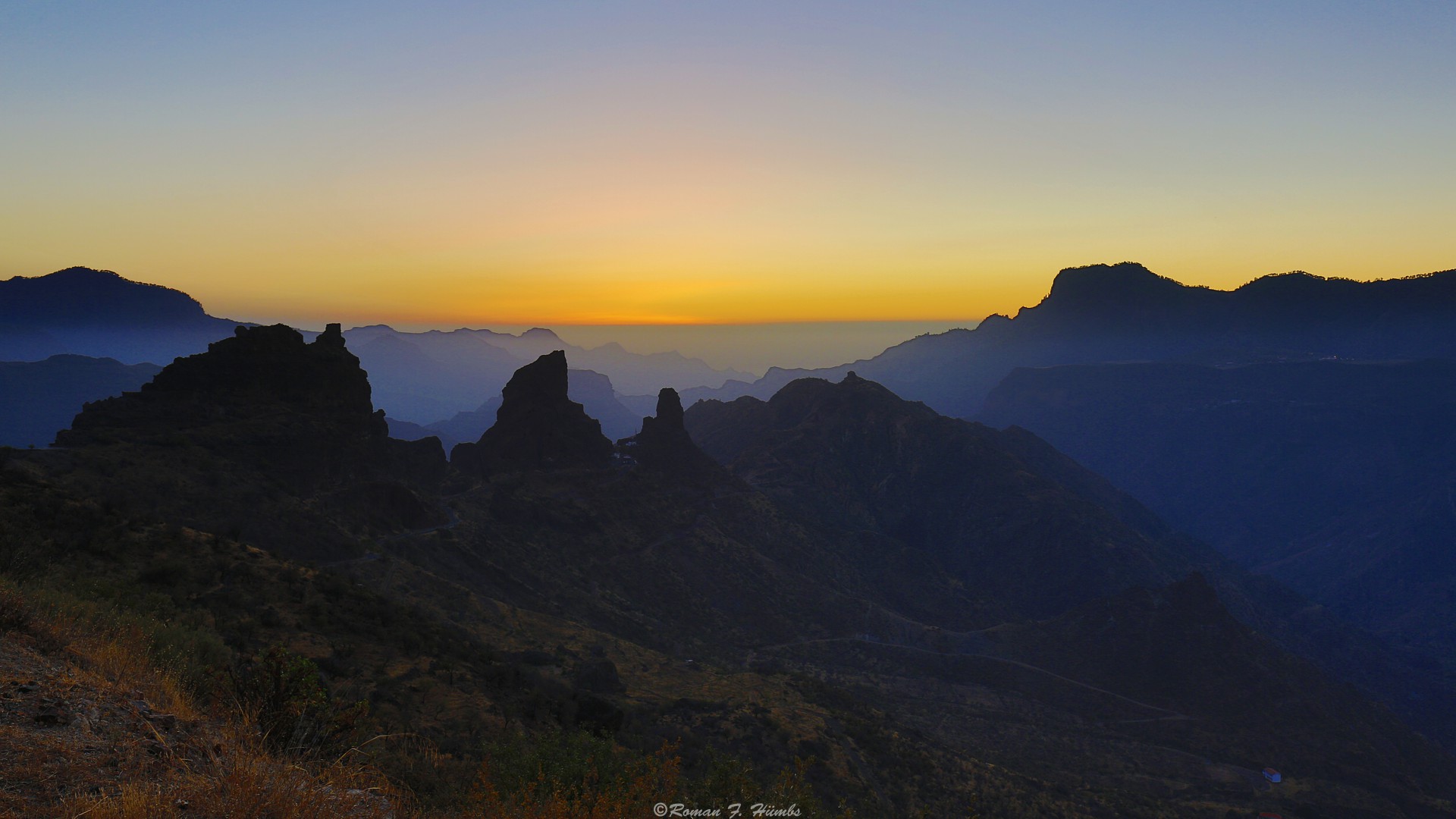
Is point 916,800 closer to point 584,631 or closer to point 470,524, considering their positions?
point 584,631

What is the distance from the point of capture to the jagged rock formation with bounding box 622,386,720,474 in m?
103

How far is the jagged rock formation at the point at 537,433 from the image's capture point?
295 feet

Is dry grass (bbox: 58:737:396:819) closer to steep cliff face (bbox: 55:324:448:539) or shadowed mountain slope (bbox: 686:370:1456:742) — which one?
steep cliff face (bbox: 55:324:448:539)

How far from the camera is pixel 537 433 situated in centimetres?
9175

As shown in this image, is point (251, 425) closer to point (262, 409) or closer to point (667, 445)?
point (262, 409)

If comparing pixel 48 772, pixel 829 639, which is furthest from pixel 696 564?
pixel 48 772

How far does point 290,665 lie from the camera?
11195 mm

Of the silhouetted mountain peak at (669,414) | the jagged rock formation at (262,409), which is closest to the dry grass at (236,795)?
the jagged rock formation at (262,409)

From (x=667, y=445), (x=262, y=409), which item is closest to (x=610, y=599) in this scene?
(x=262, y=409)

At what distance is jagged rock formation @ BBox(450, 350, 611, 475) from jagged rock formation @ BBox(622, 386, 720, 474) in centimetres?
724

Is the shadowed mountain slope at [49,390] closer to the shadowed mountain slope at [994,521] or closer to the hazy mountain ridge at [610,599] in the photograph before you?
the hazy mountain ridge at [610,599]

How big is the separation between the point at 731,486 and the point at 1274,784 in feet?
221

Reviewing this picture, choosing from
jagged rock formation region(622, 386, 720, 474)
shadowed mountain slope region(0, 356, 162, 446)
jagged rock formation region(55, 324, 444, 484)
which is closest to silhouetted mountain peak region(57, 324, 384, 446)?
jagged rock formation region(55, 324, 444, 484)

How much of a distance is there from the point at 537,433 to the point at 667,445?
2075cm
